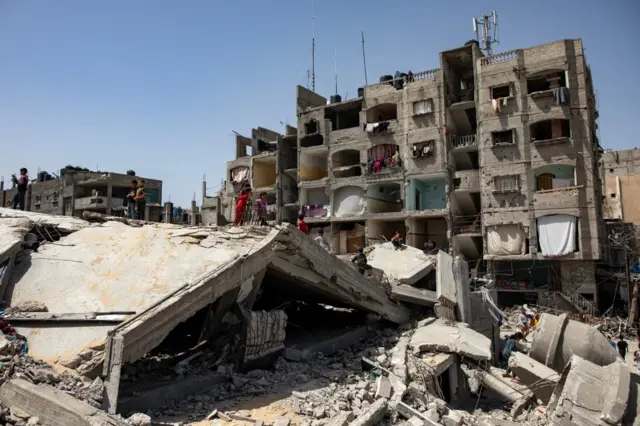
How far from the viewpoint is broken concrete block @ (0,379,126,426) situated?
550 cm

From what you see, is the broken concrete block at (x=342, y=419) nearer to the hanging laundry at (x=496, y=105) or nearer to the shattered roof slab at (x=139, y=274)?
the shattered roof slab at (x=139, y=274)

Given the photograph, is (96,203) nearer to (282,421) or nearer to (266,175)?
(266,175)

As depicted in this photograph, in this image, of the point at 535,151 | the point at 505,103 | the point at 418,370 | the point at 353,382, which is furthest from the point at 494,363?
the point at 505,103

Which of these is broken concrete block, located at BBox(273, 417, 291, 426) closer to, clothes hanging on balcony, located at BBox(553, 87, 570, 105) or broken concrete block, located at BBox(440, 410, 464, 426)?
broken concrete block, located at BBox(440, 410, 464, 426)

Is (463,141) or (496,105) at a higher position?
(496,105)

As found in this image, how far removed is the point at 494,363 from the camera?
16.4 metres

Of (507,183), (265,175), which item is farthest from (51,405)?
(265,175)

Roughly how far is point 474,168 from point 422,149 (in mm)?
4635

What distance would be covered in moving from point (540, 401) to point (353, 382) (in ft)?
17.9

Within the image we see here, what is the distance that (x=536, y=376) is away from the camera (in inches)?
447

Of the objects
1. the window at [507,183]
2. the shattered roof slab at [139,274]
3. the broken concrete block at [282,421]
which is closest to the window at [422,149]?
the window at [507,183]

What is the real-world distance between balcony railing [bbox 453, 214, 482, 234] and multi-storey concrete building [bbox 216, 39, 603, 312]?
0.08 metres

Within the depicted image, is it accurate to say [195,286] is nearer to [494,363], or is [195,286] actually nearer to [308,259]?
[308,259]

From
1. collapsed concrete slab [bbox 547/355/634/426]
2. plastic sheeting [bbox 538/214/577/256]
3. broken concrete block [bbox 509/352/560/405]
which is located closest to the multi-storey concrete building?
plastic sheeting [bbox 538/214/577/256]
